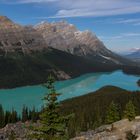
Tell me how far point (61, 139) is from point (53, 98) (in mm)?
2956

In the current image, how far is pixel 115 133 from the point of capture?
7788 cm

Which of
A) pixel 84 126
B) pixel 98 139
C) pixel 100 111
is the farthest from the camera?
pixel 100 111

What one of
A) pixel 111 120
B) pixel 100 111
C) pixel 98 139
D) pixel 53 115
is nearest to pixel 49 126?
pixel 53 115

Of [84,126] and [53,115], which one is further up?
[53,115]

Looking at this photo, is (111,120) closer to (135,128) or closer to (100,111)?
(135,128)

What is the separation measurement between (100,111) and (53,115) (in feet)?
570

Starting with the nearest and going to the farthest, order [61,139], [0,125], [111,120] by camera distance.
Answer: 1. [61,139]
2. [111,120]
3. [0,125]

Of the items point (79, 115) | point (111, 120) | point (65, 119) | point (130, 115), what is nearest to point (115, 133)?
point (130, 115)

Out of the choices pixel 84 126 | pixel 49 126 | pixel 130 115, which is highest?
pixel 49 126

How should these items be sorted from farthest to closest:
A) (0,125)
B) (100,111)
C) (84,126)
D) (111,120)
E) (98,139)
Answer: (100,111)
(0,125)
(84,126)
(111,120)
(98,139)

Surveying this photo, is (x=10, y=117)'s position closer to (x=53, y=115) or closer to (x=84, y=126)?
(x=84, y=126)

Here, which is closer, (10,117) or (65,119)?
(65,119)

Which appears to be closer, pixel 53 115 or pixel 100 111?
pixel 53 115

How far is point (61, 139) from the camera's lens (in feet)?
82.6
